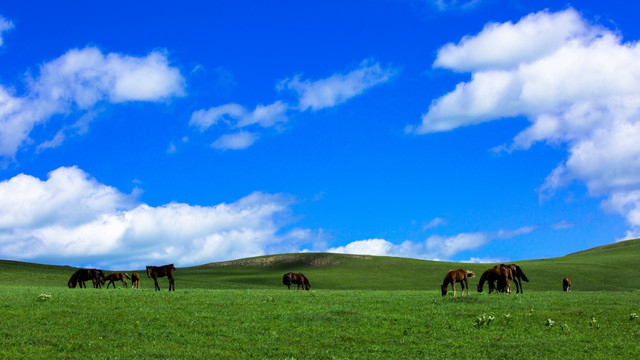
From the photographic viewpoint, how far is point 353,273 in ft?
311

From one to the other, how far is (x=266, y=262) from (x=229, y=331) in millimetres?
95701

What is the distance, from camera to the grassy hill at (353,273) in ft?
237

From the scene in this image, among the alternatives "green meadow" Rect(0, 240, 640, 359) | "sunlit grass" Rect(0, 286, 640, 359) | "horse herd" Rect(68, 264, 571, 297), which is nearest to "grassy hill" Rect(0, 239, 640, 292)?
"horse herd" Rect(68, 264, 571, 297)

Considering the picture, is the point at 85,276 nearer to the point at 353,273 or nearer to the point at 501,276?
the point at 501,276

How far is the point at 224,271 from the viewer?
364ft

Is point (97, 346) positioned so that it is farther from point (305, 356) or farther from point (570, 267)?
point (570, 267)

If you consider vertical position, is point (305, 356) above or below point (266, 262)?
below

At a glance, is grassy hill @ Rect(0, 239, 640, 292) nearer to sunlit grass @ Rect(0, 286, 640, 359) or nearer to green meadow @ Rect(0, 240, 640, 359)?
green meadow @ Rect(0, 240, 640, 359)

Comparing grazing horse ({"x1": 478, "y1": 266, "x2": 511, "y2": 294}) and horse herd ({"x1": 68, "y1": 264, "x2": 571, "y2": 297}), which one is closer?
horse herd ({"x1": 68, "y1": 264, "x2": 571, "y2": 297})

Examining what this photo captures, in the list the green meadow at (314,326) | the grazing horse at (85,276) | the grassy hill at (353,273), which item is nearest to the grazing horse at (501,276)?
the green meadow at (314,326)

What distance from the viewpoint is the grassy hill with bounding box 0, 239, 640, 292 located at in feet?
237

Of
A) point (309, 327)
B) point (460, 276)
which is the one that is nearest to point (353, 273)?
point (460, 276)

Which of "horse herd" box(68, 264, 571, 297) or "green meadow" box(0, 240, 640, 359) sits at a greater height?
"horse herd" box(68, 264, 571, 297)

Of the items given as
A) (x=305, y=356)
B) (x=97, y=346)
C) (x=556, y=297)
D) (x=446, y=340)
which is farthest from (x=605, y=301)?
(x=97, y=346)
